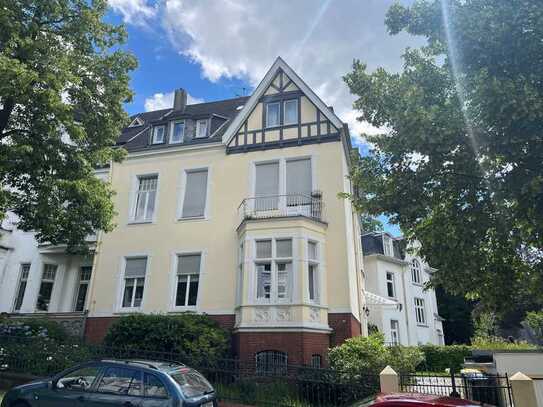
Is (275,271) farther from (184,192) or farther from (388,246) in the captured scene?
(388,246)

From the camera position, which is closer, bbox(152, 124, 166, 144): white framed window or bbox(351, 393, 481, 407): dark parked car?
bbox(351, 393, 481, 407): dark parked car

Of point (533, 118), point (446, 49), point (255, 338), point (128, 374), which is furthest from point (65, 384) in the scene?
point (446, 49)

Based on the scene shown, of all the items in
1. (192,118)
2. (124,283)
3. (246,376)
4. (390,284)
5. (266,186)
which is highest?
(192,118)

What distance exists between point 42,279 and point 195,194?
28.1ft

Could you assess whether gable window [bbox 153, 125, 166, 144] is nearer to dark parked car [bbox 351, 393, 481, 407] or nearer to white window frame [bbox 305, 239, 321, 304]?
white window frame [bbox 305, 239, 321, 304]

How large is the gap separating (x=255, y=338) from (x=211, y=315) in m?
2.67

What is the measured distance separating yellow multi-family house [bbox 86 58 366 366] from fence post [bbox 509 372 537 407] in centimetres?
700

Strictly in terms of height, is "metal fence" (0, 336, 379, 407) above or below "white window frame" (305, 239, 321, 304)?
below

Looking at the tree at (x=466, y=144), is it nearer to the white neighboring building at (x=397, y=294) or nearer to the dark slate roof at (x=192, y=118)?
the dark slate roof at (x=192, y=118)

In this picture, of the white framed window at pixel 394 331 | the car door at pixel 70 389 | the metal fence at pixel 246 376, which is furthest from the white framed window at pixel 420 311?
the car door at pixel 70 389

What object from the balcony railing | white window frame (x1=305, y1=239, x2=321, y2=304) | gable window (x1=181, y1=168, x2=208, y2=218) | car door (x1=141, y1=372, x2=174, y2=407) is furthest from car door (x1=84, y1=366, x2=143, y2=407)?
gable window (x1=181, y1=168, x2=208, y2=218)

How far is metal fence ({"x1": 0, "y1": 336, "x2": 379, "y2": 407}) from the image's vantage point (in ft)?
37.0

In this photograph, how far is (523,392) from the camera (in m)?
8.42

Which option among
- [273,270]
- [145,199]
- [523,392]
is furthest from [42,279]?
[523,392]
